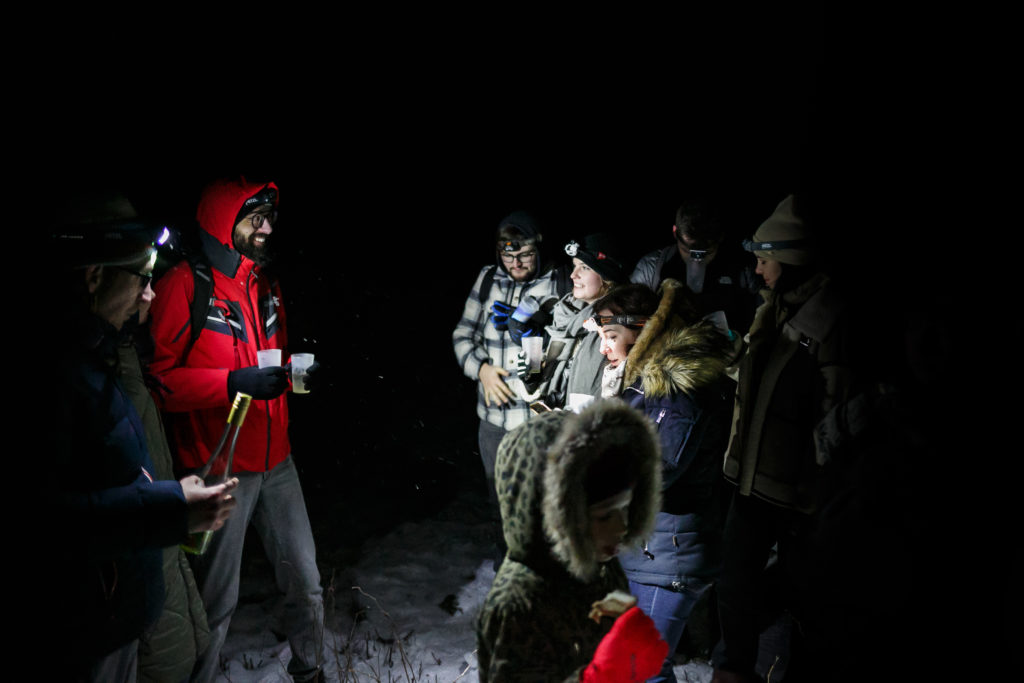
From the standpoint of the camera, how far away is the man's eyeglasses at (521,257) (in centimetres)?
416

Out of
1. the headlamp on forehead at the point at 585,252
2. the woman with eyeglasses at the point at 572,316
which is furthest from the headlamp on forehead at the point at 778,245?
the headlamp on forehead at the point at 585,252

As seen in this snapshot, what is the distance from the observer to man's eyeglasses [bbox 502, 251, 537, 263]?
4.16 meters

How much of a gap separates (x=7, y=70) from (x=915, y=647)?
6.81m

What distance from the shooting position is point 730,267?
4.68 metres

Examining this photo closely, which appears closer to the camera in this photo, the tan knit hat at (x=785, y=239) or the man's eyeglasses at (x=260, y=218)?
the tan knit hat at (x=785, y=239)

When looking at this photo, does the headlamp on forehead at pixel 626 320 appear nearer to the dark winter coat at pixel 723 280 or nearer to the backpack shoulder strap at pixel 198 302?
the dark winter coat at pixel 723 280

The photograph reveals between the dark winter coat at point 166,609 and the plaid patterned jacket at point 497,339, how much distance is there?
7.02 feet

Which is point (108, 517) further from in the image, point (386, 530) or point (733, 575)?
point (386, 530)

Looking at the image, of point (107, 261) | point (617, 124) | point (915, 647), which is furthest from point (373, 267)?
point (915, 647)

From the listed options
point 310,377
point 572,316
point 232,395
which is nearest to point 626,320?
point 572,316

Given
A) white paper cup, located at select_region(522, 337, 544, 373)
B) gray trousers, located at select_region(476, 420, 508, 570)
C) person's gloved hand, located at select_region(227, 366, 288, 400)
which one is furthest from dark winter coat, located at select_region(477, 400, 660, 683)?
gray trousers, located at select_region(476, 420, 508, 570)

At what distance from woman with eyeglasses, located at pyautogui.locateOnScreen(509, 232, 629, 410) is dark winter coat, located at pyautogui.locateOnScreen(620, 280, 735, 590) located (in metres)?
0.94

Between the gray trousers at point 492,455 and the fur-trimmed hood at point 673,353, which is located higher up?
the fur-trimmed hood at point 673,353

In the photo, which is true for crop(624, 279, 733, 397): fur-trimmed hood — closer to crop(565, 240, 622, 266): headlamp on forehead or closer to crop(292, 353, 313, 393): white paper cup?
crop(565, 240, 622, 266): headlamp on forehead
